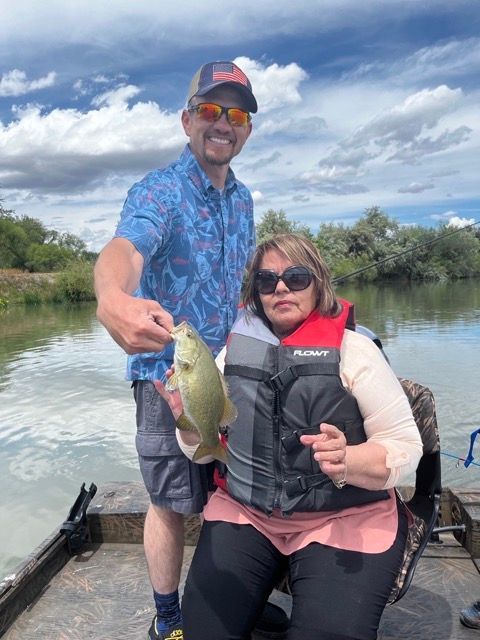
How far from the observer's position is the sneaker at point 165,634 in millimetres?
2791

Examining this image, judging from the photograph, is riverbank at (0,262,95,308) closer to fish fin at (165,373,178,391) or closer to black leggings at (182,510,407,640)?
black leggings at (182,510,407,640)

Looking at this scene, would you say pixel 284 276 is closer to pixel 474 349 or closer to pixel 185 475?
pixel 185 475

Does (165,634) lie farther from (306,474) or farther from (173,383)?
(173,383)

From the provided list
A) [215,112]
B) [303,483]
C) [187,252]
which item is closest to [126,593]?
[303,483]

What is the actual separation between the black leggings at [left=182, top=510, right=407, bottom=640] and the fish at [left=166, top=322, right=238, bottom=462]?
0.67 m

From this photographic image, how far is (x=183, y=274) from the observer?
283cm

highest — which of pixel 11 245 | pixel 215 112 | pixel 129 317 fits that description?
pixel 11 245

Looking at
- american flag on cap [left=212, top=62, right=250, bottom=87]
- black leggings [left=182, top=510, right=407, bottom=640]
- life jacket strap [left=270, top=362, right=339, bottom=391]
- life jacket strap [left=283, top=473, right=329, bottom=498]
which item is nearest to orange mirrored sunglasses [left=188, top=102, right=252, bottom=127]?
american flag on cap [left=212, top=62, right=250, bottom=87]

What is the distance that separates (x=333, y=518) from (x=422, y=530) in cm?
51

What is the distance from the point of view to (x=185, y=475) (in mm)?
2834

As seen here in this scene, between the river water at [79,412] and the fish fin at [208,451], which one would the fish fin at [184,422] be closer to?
the fish fin at [208,451]

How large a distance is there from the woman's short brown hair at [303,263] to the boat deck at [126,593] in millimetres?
1748

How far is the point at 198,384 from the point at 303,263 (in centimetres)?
100

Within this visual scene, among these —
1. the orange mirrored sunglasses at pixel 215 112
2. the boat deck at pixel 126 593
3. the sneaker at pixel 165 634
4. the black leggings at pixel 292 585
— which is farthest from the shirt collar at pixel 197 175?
the boat deck at pixel 126 593
